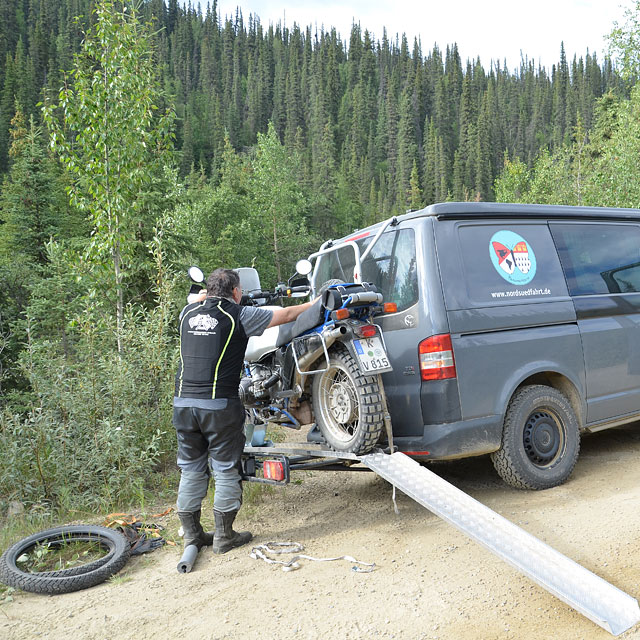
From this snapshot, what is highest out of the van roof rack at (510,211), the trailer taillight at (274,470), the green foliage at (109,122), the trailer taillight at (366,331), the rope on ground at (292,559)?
the green foliage at (109,122)

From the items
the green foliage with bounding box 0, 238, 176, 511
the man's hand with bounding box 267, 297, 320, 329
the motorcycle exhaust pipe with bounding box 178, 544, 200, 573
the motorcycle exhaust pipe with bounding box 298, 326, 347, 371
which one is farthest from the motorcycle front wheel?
the green foliage with bounding box 0, 238, 176, 511

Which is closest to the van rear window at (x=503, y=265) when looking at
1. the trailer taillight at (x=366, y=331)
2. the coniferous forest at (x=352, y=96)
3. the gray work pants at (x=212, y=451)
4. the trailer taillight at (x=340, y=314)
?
the trailer taillight at (x=366, y=331)

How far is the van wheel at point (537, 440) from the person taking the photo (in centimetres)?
458

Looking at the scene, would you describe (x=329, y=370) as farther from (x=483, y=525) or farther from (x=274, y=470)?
(x=483, y=525)

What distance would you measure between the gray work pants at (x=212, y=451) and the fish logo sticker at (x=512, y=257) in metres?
2.34

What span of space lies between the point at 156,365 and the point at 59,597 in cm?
325

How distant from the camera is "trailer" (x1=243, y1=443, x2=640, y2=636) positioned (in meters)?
2.83

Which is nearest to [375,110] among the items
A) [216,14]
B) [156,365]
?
[216,14]

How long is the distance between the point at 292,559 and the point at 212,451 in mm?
910

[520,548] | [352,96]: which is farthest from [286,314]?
[352,96]

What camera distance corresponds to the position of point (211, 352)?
416cm

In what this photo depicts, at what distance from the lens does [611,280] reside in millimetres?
5609

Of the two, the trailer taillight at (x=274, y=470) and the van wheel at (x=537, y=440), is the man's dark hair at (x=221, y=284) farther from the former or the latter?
the van wheel at (x=537, y=440)

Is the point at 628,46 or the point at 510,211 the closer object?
the point at 510,211
